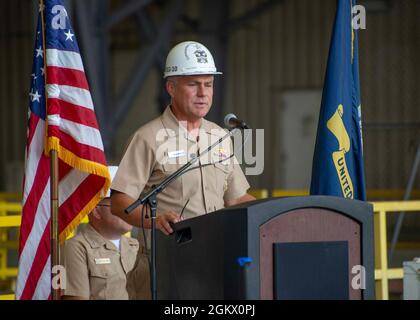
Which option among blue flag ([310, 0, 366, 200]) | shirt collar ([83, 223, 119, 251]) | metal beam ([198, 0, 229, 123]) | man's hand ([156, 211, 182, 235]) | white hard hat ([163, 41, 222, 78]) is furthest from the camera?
metal beam ([198, 0, 229, 123])

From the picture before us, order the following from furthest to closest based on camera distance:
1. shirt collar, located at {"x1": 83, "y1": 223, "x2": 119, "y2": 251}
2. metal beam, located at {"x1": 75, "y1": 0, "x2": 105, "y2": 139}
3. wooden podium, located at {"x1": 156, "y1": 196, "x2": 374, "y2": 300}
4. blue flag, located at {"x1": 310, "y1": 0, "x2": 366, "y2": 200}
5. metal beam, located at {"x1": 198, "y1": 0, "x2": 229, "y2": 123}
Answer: metal beam, located at {"x1": 198, "y1": 0, "x2": 229, "y2": 123} → metal beam, located at {"x1": 75, "y1": 0, "x2": 105, "y2": 139} → blue flag, located at {"x1": 310, "y1": 0, "x2": 366, "y2": 200} → shirt collar, located at {"x1": 83, "y1": 223, "x2": 119, "y2": 251} → wooden podium, located at {"x1": 156, "y1": 196, "x2": 374, "y2": 300}

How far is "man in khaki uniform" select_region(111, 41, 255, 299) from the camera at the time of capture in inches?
190

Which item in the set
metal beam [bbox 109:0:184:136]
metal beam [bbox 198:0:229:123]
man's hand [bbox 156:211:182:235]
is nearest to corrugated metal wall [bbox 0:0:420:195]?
metal beam [bbox 198:0:229:123]

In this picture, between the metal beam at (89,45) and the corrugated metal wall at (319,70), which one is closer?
the metal beam at (89,45)

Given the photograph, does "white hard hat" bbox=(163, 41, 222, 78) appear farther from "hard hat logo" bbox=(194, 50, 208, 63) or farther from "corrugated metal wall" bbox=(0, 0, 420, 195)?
"corrugated metal wall" bbox=(0, 0, 420, 195)

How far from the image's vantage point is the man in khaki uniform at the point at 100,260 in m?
5.31

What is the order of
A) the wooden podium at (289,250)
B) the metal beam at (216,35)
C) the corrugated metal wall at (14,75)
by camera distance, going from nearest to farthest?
1. the wooden podium at (289,250)
2. the metal beam at (216,35)
3. the corrugated metal wall at (14,75)

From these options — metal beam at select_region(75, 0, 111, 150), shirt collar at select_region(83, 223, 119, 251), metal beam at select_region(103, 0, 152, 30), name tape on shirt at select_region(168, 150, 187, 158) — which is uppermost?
metal beam at select_region(103, 0, 152, 30)

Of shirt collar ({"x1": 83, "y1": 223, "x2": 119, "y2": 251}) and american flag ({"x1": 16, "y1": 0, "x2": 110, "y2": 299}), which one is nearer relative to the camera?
american flag ({"x1": 16, "y1": 0, "x2": 110, "y2": 299})

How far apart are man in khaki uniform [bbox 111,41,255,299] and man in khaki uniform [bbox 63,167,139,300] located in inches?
14.5

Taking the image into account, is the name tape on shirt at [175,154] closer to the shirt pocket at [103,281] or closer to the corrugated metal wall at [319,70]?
the shirt pocket at [103,281]

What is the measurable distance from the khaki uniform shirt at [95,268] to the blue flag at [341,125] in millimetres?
1279

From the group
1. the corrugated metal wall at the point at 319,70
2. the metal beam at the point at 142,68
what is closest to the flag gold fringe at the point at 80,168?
the metal beam at the point at 142,68

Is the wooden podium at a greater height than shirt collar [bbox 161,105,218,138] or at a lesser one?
lesser
